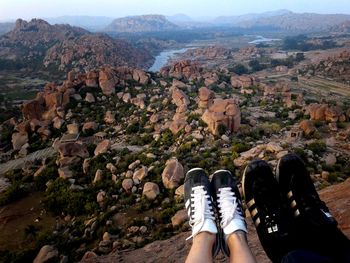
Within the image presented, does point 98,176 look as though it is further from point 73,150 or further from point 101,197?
point 73,150

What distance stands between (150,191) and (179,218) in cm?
251

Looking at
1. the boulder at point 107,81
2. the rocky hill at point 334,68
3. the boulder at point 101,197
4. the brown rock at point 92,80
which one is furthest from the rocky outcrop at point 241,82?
the rocky hill at point 334,68

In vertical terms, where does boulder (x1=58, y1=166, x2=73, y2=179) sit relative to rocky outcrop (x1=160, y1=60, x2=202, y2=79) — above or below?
below

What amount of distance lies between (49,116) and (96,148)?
9.47 m

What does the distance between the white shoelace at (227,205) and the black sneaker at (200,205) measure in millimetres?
93

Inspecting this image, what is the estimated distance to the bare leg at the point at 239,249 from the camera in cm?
279

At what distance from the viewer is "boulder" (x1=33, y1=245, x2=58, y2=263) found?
25.6ft

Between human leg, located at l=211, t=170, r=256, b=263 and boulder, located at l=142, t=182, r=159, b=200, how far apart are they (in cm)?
614

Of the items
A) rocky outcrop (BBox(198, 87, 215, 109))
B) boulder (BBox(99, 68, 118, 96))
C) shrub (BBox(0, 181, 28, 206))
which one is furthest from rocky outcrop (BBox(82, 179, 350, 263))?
boulder (BBox(99, 68, 118, 96))

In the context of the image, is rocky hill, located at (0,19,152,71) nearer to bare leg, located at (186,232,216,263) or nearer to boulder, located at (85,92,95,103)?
boulder, located at (85,92,95,103)

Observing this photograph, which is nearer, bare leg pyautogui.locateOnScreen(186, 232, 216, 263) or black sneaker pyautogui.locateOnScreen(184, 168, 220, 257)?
bare leg pyautogui.locateOnScreen(186, 232, 216, 263)

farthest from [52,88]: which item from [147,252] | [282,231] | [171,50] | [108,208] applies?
[171,50]

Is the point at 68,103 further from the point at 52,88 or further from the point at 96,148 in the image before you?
the point at 96,148

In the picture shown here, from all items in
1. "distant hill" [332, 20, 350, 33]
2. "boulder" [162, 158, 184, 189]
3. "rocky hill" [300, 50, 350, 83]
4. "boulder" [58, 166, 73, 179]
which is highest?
"distant hill" [332, 20, 350, 33]
